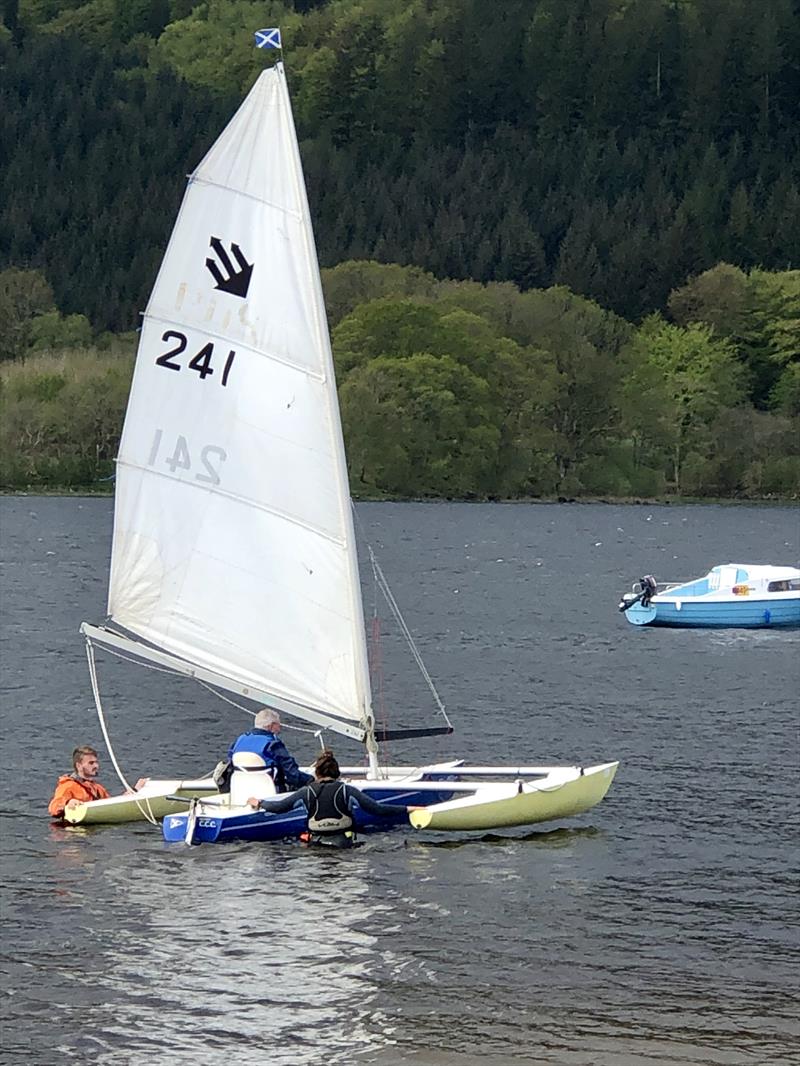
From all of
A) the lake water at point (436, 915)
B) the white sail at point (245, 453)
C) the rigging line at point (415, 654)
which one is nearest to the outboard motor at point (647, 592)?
the rigging line at point (415, 654)

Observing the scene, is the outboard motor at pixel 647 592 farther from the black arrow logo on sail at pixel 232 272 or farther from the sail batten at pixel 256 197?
the sail batten at pixel 256 197

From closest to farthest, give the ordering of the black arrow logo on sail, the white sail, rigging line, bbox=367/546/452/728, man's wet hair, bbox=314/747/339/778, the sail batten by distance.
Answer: the sail batten < the white sail < the black arrow logo on sail < man's wet hair, bbox=314/747/339/778 < rigging line, bbox=367/546/452/728

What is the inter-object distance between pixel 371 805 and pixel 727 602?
53.2 meters

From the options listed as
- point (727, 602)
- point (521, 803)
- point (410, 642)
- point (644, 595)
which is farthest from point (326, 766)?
point (644, 595)

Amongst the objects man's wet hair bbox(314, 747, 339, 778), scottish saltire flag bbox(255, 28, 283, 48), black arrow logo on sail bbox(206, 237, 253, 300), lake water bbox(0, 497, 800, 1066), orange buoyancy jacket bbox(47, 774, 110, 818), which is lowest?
lake water bbox(0, 497, 800, 1066)

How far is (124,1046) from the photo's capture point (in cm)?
2516

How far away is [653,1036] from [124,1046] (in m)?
6.65

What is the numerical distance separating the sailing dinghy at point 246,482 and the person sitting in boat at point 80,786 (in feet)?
9.18

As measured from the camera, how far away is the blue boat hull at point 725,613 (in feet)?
283

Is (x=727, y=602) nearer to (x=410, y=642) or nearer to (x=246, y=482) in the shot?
(x=410, y=642)

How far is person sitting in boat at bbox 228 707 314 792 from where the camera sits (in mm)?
34344

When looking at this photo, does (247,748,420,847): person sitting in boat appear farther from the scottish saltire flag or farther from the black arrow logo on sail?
the scottish saltire flag

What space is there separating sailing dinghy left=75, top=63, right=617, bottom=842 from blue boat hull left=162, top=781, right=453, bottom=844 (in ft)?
0.12

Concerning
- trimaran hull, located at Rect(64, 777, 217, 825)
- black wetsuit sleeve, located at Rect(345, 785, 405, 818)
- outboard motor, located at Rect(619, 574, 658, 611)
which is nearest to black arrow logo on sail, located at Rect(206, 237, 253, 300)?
black wetsuit sleeve, located at Rect(345, 785, 405, 818)
